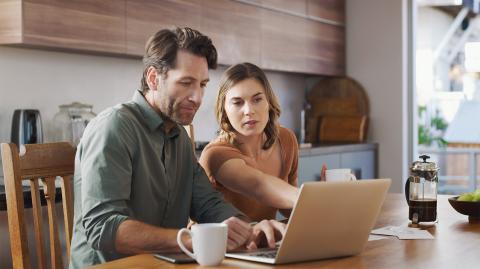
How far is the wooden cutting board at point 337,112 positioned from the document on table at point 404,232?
3.50m

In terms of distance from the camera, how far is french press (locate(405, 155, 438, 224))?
88.5 inches

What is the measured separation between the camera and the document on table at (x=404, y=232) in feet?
6.59

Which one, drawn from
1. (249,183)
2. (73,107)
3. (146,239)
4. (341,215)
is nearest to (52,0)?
(73,107)

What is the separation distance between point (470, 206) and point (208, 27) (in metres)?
2.28

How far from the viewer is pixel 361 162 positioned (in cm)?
544

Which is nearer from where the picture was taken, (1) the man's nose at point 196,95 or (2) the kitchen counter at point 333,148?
(1) the man's nose at point 196,95

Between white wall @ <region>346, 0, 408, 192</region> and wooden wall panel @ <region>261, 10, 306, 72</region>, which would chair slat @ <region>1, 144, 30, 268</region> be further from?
white wall @ <region>346, 0, 408, 192</region>

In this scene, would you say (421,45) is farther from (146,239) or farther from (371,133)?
(146,239)

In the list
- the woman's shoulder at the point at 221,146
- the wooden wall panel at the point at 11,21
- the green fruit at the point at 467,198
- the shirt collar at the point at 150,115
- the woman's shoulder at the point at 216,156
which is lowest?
the green fruit at the point at 467,198

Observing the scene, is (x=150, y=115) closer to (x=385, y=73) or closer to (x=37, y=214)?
(x=37, y=214)

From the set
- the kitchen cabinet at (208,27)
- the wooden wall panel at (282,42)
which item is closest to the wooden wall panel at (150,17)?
the kitchen cabinet at (208,27)

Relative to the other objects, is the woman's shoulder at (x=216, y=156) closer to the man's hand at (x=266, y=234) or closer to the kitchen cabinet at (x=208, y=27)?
the man's hand at (x=266, y=234)

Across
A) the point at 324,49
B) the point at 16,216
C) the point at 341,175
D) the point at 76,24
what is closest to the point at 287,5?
the point at 324,49

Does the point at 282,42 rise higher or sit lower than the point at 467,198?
higher
